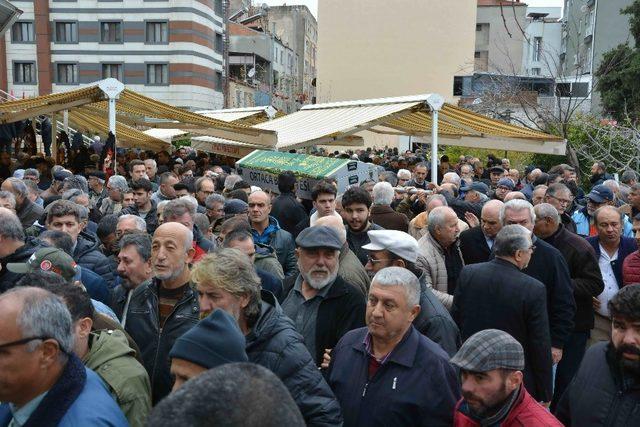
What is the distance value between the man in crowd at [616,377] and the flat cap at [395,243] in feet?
4.29

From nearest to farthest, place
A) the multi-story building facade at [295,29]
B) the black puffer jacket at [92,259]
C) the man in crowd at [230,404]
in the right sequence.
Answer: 1. the man in crowd at [230,404]
2. the black puffer jacket at [92,259]
3. the multi-story building facade at [295,29]

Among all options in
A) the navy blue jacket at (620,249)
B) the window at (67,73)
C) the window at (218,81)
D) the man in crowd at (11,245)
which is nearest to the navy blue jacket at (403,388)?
the man in crowd at (11,245)

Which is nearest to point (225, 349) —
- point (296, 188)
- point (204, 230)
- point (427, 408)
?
point (427, 408)

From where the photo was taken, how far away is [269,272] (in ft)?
16.9

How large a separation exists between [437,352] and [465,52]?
48.0 metres

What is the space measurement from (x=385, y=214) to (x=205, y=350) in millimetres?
5037

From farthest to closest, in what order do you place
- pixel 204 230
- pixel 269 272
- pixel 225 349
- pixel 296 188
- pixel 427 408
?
pixel 296 188 → pixel 204 230 → pixel 269 272 → pixel 427 408 → pixel 225 349

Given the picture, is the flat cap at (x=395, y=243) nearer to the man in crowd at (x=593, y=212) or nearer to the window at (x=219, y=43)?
the man in crowd at (x=593, y=212)

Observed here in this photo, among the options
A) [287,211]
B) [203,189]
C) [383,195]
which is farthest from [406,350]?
[203,189]

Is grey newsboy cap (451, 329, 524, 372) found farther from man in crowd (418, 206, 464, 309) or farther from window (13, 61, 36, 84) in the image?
window (13, 61, 36, 84)

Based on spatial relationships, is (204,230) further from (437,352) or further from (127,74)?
(127,74)

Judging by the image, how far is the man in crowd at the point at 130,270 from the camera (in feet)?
15.1

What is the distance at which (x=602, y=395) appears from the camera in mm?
3277

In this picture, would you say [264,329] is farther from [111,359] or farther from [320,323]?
[320,323]
